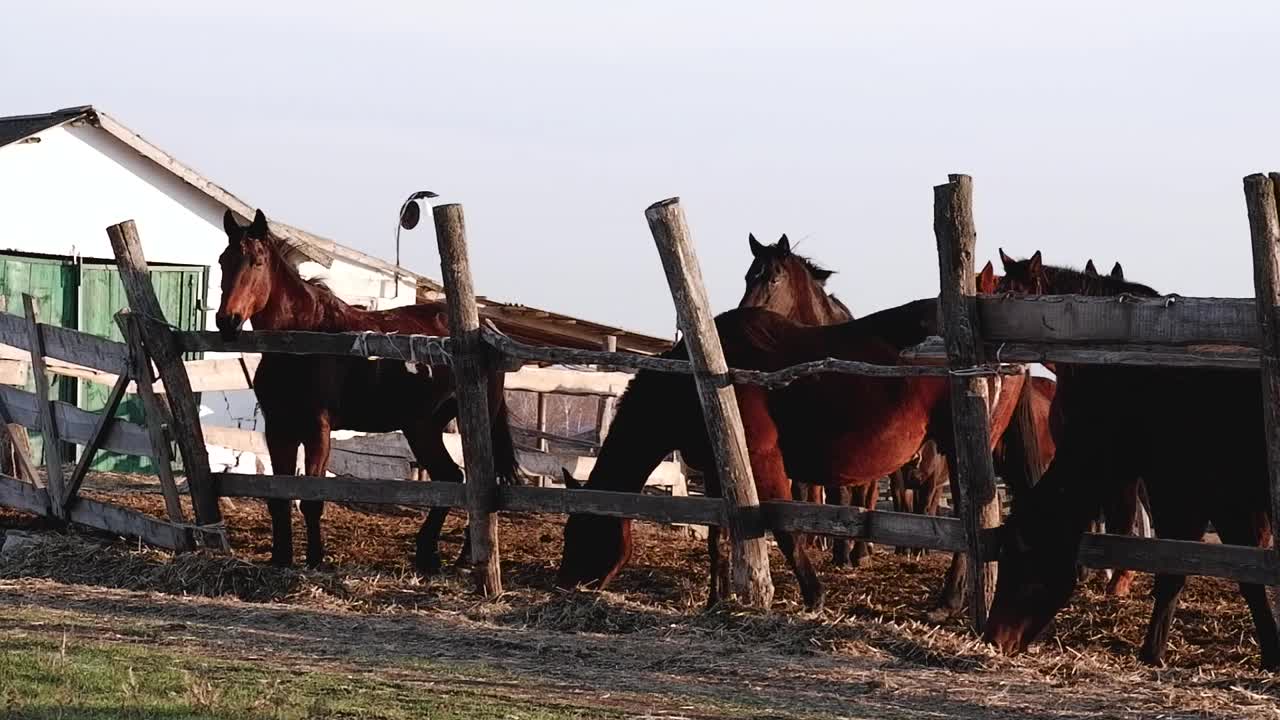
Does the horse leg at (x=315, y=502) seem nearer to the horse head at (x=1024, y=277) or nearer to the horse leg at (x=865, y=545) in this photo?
the horse leg at (x=865, y=545)

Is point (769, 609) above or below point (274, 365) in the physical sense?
below

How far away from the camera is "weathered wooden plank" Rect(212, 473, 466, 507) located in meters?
9.57

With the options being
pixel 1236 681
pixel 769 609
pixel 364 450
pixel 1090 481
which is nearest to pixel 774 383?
pixel 769 609

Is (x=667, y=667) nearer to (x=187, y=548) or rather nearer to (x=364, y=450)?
(x=187, y=548)

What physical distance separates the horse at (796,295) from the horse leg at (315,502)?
112 inches

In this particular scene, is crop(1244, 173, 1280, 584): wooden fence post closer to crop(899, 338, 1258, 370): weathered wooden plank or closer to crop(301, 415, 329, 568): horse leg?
crop(899, 338, 1258, 370): weathered wooden plank

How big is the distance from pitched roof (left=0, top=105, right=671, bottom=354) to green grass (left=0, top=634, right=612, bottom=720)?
10665 mm

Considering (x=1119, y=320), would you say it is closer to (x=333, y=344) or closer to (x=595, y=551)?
(x=595, y=551)

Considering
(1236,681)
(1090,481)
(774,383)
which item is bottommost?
(1236,681)

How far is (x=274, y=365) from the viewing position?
10.8 metres

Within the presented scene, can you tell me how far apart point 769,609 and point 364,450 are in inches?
315

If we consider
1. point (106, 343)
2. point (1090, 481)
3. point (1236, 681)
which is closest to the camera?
point (1236, 681)

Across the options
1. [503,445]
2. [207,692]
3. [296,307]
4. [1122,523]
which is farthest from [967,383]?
[296,307]

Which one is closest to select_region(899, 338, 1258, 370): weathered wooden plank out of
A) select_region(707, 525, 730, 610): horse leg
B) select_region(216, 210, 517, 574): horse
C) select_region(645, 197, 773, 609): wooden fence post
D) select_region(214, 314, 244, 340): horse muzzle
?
select_region(645, 197, 773, 609): wooden fence post
